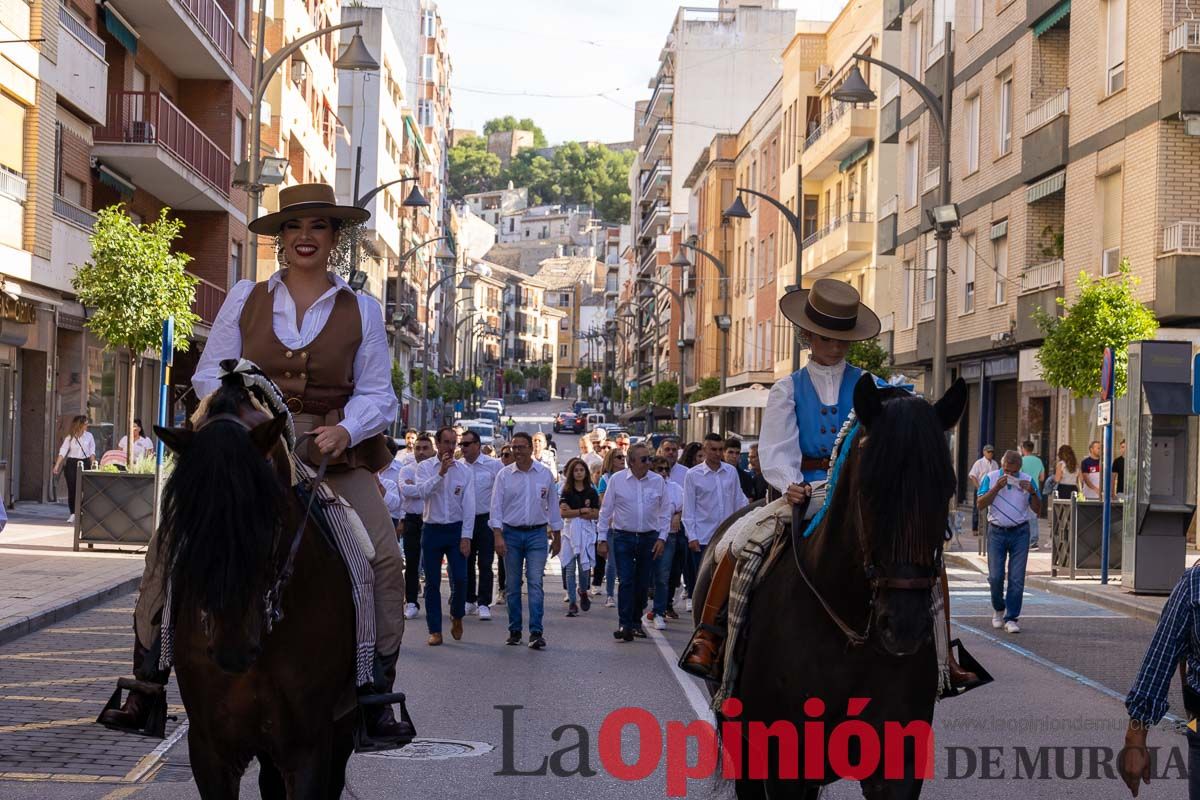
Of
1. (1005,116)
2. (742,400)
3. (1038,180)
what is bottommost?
(742,400)

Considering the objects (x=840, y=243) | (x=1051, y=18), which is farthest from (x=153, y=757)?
(x=840, y=243)

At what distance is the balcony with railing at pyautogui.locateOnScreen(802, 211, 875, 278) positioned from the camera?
153ft

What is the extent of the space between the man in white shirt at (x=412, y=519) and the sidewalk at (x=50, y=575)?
3.21 metres

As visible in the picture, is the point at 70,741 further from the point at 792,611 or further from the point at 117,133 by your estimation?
the point at 117,133

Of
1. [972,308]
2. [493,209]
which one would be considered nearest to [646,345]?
[493,209]

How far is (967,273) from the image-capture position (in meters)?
38.5

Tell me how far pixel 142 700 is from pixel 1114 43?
88.5ft

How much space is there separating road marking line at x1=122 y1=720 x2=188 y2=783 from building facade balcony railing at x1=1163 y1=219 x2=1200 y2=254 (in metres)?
20.7

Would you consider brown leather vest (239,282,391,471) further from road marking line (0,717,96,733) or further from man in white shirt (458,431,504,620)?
man in white shirt (458,431,504,620)

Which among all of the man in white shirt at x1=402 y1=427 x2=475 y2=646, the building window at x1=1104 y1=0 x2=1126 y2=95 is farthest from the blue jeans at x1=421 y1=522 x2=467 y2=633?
the building window at x1=1104 y1=0 x2=1126 y2=95

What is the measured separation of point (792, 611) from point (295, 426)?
6.45 ft

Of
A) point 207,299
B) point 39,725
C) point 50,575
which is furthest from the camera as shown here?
point 207,299

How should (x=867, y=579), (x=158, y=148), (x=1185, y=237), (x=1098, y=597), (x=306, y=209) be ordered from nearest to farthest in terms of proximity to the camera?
(x=867, y=579)
(x=306, y=209)
(x=1098, y=597)
(x=1185, y=237)
(x=158, y=148)

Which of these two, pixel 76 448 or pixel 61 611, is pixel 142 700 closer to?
pixel 61 611
